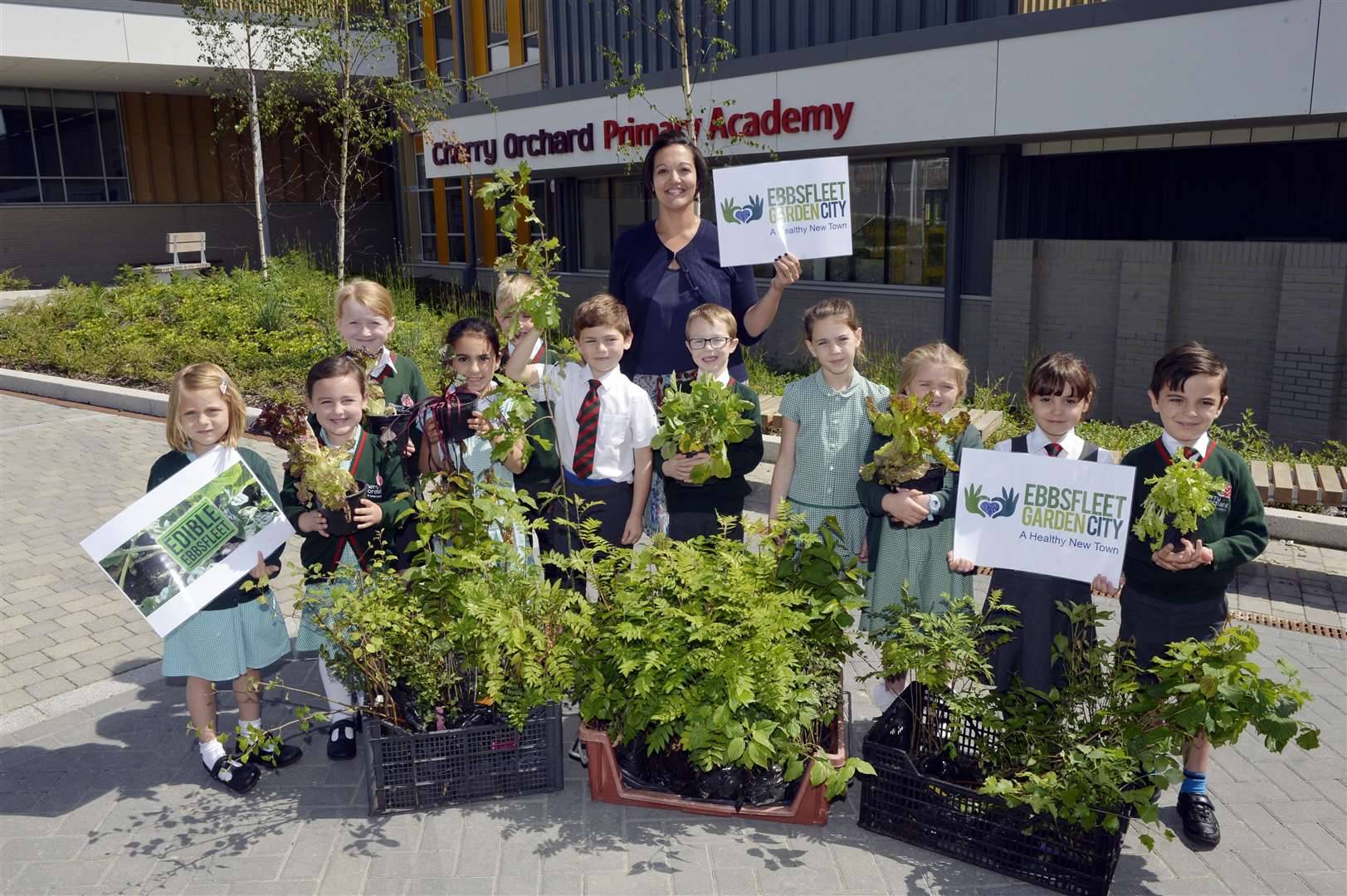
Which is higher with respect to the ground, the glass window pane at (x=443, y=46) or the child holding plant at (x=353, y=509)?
the glass window pane at (x=443, y=46)

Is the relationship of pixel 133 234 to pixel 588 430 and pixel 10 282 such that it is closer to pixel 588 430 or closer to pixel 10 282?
pixel 10 282

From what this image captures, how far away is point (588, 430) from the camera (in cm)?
441

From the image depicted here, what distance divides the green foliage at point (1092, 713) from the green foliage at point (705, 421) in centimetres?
95

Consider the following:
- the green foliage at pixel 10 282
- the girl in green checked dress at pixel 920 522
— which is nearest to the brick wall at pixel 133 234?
the green foliage at pixel 10 282

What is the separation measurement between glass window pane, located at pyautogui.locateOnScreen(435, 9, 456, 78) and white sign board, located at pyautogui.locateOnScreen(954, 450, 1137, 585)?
81.8 feet

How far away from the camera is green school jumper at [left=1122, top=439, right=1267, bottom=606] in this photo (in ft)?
11.3

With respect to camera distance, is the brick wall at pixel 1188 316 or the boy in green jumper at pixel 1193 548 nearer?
the boy in green jumper at pixel 1193 548

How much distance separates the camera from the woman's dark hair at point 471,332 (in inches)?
184

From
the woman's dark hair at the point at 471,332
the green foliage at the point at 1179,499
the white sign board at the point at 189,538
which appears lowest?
the white sign board at the point at 189,538

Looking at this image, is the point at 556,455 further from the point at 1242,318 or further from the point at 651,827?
the point at 1242,318

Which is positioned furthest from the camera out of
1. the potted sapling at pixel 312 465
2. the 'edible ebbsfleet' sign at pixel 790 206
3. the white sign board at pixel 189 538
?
the 'edible ebbsfleet' sign at pixel 790 206

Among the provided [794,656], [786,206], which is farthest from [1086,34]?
[794,656]

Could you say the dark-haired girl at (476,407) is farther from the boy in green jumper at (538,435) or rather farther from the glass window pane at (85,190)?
the glass window pane at (85,190)

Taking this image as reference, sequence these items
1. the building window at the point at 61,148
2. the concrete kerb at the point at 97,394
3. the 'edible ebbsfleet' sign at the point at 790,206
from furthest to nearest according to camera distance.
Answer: the building window at the point at 61,148 → the concrete kerb at the point at 97,394 → the 'edible ebbsfleet' sign at the point at 790,206
